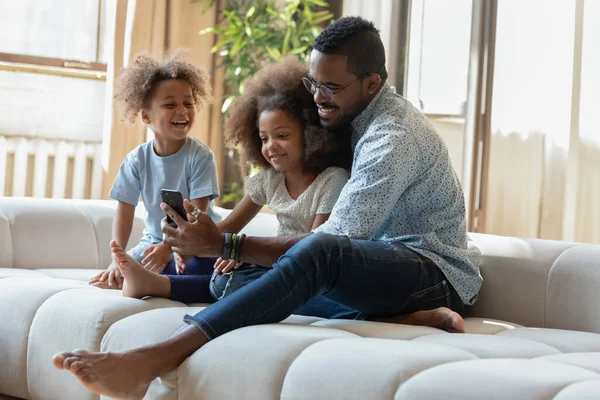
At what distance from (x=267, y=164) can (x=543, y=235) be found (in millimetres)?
1541

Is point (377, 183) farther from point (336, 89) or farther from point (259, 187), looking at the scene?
point (259, 187)

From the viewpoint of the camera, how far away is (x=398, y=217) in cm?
211

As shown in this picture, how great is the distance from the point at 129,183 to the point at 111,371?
1164 mm

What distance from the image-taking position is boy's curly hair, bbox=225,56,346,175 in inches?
90.8

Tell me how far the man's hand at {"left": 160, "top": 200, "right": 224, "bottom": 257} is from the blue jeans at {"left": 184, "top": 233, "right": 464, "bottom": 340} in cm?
20

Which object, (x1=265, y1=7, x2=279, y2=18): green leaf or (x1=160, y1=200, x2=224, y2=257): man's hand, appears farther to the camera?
(x1=265, y1=7, x2=279, y2=18): green leaf

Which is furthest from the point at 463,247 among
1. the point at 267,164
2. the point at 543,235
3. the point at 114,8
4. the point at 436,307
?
the point at 114,8

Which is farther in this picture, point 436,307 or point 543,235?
point 543,235

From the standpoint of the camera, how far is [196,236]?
1994 millimetres

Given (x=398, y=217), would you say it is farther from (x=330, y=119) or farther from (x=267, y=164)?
(x=267, y=164)

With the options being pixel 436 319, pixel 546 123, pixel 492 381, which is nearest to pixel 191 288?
pixel 436 319

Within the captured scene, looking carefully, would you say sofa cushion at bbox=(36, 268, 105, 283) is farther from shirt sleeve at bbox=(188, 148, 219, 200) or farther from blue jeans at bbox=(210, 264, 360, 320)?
blue jeans at bbox=(210, 264, 360, 320)

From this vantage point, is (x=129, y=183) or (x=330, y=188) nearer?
(x=330, y=188)

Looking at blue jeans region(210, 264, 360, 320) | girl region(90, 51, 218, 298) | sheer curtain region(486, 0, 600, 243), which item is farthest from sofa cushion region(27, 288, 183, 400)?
sheer curtain region(486, 0, 600, 243)
